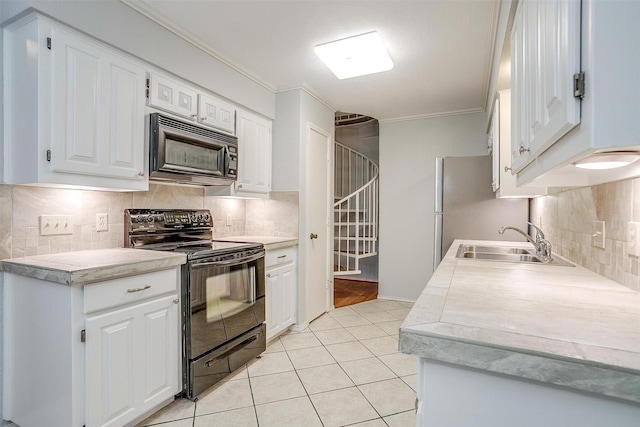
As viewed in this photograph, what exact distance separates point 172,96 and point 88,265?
4.13 ft

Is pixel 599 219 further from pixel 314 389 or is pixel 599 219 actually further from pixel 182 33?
pixel 182 33

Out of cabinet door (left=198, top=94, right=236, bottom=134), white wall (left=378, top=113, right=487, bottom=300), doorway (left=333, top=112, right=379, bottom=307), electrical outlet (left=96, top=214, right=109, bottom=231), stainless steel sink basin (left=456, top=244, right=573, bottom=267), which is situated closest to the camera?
electrical outlet (left=96, top=214, right=109, bottom=231)

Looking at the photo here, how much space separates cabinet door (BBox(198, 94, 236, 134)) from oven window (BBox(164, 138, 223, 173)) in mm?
222

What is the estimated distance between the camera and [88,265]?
1.50 meters

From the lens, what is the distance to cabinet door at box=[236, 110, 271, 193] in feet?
9.42

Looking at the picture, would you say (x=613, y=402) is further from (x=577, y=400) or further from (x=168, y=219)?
(x=168, y=219)

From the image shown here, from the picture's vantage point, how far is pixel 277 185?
3.27 m

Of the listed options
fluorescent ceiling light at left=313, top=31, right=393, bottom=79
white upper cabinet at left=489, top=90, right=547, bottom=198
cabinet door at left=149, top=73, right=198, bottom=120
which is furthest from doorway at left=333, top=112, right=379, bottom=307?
cabinet door at left=149, top=73, right=198, bottom=120

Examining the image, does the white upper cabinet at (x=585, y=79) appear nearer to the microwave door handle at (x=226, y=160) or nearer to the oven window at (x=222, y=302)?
the oven window at (x=222, y=302)

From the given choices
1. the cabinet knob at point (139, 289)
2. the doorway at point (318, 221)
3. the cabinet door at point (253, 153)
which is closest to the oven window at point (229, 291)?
the cabinet knob at point (139, 289)

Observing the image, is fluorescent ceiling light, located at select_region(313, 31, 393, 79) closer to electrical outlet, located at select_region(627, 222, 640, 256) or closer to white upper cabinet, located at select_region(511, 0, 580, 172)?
white upper cabinet, located at select_region(511, 0, 580, 172)

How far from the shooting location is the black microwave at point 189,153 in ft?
6.73

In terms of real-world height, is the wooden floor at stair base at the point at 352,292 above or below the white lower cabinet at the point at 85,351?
below

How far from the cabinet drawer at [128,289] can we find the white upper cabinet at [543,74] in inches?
72.9
